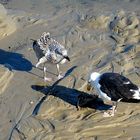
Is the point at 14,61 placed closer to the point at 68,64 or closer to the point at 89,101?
the point at 68,64

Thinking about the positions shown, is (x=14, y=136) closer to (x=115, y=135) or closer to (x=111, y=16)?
(x=115, y=135)

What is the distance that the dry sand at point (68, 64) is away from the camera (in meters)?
8.07

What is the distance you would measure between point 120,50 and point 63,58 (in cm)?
160

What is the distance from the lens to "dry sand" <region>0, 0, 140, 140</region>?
318 inches

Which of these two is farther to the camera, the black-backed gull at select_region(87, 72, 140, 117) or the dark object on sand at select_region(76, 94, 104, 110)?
the dark object on sand at select_region(76, 94, 104, 110)

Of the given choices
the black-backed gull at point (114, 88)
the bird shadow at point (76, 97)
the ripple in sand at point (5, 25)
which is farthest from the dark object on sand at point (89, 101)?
the ripple in sand at point (5, 25)

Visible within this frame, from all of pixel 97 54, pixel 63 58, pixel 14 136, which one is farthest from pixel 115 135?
pixel 97 54

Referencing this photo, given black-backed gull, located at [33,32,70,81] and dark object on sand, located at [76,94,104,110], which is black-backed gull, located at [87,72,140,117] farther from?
black-backed gull, located at [33,32,70,81]

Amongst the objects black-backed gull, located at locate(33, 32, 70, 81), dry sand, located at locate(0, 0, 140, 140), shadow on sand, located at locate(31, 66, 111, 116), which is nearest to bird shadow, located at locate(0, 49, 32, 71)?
dry sand, located at locate(0, 0, 140, 140)

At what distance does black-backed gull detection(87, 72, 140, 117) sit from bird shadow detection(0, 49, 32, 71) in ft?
7.75

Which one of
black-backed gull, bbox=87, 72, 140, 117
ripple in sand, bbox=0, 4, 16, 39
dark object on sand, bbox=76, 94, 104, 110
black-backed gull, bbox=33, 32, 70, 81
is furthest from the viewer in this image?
ripple in sand, bbox=0, 4, 16, 39

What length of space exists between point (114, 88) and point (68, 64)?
7.55 feet

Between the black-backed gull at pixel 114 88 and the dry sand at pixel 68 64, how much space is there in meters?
0.35

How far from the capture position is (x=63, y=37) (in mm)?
11453
